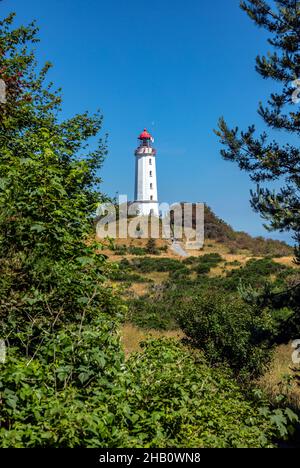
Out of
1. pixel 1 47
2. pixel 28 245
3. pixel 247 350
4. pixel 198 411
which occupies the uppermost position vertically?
pixel 1 47

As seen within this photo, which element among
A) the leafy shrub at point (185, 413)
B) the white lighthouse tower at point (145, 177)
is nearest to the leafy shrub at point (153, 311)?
the leafy shrub at point (185, 413)

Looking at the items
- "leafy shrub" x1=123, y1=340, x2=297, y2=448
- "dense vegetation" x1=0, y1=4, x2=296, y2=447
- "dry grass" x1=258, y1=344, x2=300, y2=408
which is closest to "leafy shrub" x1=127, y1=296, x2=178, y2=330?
"dry grass" x1=258, y1=344, x2=300, y2=408

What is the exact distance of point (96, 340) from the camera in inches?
191

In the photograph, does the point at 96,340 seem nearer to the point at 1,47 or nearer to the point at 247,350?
the point at 247,350

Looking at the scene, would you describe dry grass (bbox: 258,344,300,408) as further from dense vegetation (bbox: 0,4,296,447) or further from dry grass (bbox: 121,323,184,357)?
dense vegetation (bbox: 0,4,296,447)

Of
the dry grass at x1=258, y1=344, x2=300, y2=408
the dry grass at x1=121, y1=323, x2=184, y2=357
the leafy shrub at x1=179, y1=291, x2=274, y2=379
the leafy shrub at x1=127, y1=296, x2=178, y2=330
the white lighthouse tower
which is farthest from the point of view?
the white lighthouse tower

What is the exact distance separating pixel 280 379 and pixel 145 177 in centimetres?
5978

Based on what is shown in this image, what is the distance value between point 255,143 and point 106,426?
7557 millimetres

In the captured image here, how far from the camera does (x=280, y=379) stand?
36.3ft

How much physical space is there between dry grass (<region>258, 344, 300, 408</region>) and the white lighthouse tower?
52.9 metres

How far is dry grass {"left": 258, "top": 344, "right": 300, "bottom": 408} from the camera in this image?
9645mm

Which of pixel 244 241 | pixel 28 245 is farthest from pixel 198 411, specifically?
pixel 244 241

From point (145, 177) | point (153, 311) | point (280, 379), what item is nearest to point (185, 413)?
point (280, 379)

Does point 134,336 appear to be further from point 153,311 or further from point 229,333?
point 153,311
